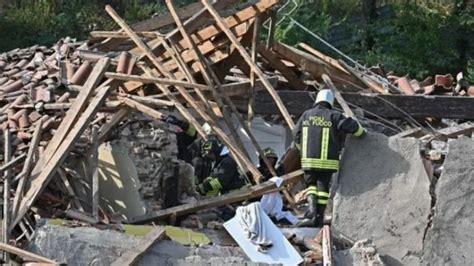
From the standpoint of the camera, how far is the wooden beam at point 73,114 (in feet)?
32.8

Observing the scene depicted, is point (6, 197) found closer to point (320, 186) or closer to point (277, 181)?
point (277, 181)

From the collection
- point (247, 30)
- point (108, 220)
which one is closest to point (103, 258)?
point (108, 220)

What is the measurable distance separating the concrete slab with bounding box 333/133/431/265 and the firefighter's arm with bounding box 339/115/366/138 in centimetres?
18

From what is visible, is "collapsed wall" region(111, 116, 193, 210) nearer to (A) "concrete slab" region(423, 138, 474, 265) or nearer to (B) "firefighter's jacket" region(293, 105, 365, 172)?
(B) "firefighter's jacket" region(293, 105, 365, 172)

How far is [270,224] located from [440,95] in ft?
16.0

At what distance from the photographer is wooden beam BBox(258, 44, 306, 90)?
1334 cm

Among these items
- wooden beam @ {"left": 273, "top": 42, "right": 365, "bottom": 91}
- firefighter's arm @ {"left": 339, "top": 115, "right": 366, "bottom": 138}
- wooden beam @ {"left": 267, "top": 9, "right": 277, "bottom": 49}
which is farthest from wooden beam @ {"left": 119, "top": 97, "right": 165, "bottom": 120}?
wooden beam @ {"left": 273, "top": 42, "right": 365, "bottom": 91}

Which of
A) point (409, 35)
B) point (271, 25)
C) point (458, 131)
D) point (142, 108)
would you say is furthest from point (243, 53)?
point (409, 35)

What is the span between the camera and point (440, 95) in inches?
543

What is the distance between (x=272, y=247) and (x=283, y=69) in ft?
14.4

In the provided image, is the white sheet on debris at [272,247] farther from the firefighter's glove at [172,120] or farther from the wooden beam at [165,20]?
Result: the wooden beam at [165,20]

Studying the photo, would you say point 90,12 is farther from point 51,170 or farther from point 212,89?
point 51,170

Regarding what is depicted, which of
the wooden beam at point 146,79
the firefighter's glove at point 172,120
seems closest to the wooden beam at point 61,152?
the wooden beam at point 146,79

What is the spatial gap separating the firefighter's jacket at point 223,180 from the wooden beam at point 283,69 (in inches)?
79.6
